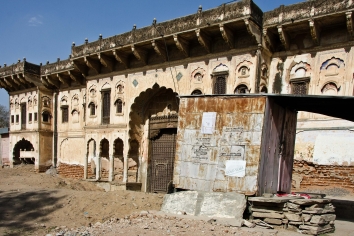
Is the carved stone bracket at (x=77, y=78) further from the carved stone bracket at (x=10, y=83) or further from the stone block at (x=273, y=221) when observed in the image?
the stone block at (x=273, y=221)

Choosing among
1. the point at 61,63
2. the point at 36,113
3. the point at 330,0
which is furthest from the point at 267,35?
the point at 36,113

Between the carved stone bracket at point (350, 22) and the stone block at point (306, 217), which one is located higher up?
the carved stone bracket at point (350, 22)

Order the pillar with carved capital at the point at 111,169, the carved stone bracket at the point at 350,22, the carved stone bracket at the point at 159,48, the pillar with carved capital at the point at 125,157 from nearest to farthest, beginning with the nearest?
the carved stone bracket at the point at 350,22
the carved stone bracket at the point at 159,48
the pillar with carved capital at the point at 125,157
the pillar with carved capital at the point at 111,169

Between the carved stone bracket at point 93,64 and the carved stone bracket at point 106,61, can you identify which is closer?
the carved stone bracket at point 106,61

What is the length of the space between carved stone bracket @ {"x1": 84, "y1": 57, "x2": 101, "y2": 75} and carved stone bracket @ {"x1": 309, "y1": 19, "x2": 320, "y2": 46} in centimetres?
993

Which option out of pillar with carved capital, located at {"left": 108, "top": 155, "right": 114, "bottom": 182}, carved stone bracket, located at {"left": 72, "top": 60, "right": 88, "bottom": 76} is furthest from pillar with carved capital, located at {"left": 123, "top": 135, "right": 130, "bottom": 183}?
carved stone bracket, located at {"left": 72, "top": 60, "right": 88, "bottom": 76}

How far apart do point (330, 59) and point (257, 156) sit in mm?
5273

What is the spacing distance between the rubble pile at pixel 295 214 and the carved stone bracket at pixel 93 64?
1139cm

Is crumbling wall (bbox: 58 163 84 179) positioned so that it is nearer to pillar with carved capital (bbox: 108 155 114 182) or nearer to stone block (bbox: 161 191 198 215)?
pillar with carved capital (bbox: 108 155 114 182)

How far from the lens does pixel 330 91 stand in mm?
10766

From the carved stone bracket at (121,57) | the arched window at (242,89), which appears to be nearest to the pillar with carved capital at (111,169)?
the carved stone bracket at (121,57)

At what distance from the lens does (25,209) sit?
Result: 985 centimetres

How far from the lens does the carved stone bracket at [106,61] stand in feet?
50.3

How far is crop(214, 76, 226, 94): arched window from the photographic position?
1229cm
